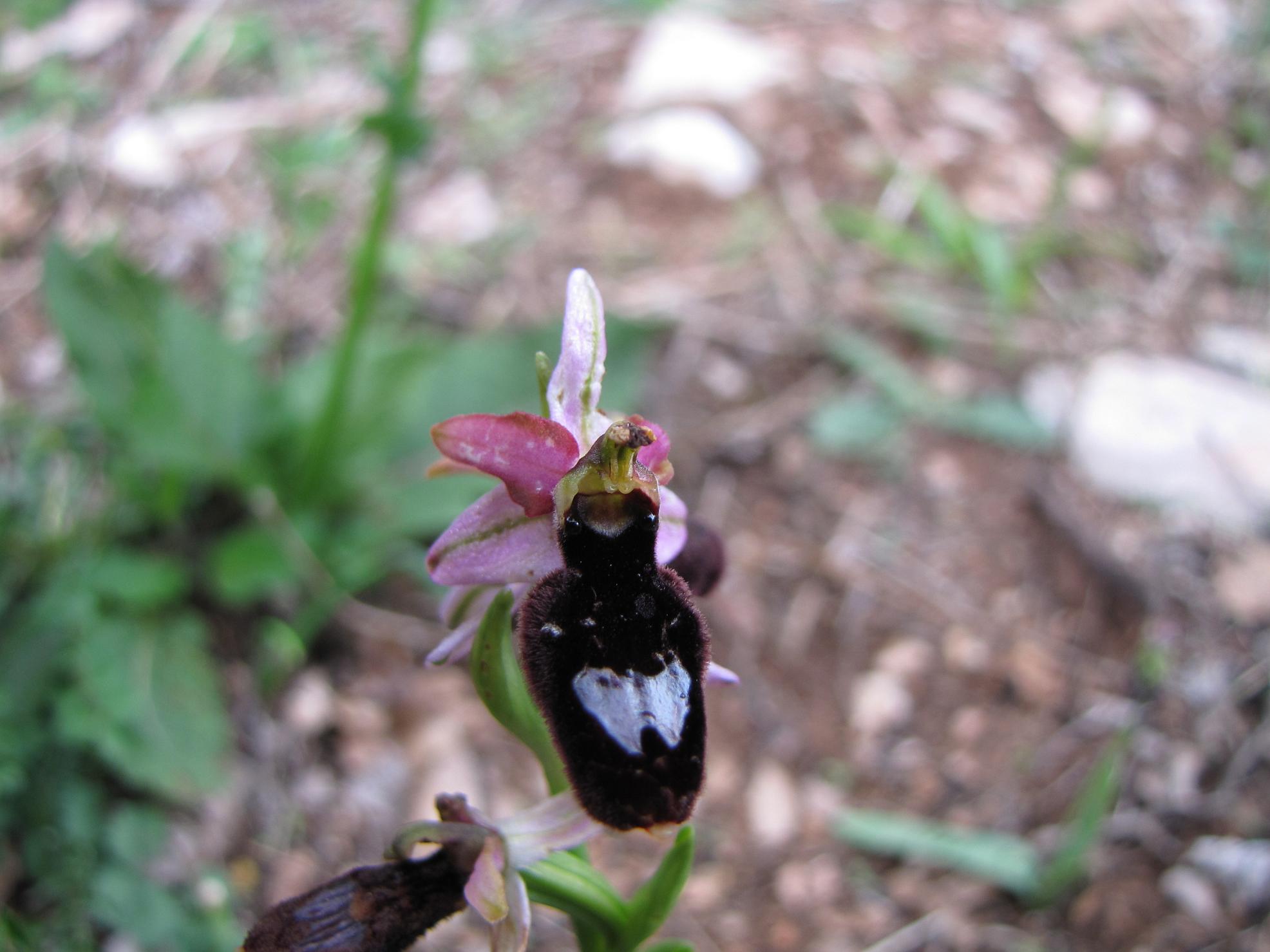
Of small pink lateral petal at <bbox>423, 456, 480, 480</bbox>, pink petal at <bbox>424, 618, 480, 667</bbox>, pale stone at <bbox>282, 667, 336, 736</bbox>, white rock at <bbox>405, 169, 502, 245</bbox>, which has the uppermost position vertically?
small pink lateral petal at <bbox>423, 456, 480, 480</bbox>

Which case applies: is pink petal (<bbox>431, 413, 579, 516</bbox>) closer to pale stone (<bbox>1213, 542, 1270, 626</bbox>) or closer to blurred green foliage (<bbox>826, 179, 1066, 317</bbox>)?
pale stone (<bbox>1213, 542, 1270, 626</bbox>)

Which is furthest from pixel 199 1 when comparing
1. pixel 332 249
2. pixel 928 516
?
pixel 928 516

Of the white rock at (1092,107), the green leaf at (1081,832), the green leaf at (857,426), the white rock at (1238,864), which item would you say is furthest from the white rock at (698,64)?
the white rock at (1238,864)

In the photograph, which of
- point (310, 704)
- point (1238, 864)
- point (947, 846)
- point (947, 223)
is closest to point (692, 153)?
point (947, 223)

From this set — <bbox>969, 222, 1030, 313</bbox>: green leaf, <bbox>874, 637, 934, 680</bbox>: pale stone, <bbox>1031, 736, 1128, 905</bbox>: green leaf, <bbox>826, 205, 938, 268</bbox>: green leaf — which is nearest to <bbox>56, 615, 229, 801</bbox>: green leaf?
<bbox>874, 637, 934, 680</bbox>: pale stone

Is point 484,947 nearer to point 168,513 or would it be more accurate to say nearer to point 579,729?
point 168,513

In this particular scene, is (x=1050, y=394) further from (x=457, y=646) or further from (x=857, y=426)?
(x=457, y=646)
